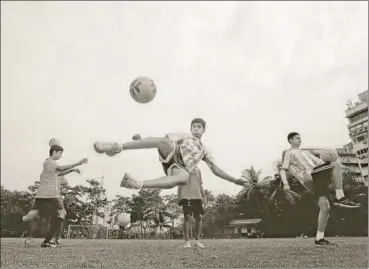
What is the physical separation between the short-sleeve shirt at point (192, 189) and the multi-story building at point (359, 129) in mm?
3225

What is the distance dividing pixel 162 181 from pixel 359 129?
14.5ft

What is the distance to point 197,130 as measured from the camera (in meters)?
6.07

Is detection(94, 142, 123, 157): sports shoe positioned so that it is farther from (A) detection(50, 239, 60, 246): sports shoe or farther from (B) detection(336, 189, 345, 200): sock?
(B) detection(336, 189, 345, 200): sock

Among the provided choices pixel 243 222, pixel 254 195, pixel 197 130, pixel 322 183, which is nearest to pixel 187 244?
pixel 197 130

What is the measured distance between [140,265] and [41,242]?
7.24 ft

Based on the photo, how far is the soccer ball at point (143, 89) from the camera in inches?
224

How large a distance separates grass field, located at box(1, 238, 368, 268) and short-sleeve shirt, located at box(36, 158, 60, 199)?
0.91 meters

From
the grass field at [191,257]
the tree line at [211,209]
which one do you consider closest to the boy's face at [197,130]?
the tree line at [211,209]

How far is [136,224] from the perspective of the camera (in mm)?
7215

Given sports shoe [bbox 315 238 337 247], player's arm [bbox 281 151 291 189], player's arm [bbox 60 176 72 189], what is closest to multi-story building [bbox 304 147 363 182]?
player's arm [bbox 281 151 291 189]

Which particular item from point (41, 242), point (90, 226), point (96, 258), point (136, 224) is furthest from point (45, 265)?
point (90, 226)

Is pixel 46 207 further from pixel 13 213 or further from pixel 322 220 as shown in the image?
pixel 322 220

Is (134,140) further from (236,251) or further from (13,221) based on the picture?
(13,221)

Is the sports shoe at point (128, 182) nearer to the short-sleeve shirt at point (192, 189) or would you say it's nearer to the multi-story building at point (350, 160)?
the short-sleeve shirt at point (192, 189)
